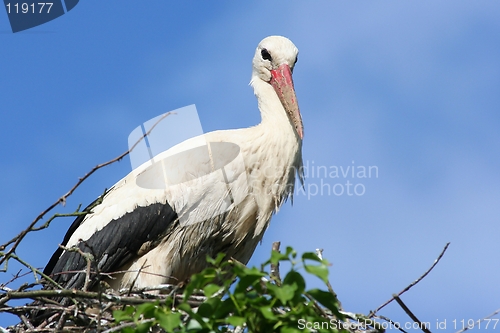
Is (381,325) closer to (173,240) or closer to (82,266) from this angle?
(173,240)

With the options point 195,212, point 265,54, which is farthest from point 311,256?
point 265,54

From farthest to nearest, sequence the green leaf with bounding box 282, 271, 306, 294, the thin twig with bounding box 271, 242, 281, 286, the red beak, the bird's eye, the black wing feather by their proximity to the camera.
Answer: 1. the bird's eye
2. the red beak
3. the black wing feather
4. the thin twig with bounding box 271, 242, 281, 286
5. the green leaf with bounding box 282, 271, 306, 294

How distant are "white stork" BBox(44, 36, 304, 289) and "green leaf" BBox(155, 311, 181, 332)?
2.05m

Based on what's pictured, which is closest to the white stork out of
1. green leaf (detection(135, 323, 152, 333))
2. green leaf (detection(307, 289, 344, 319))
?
Result: green leaf (detection(135, 323, 152, 333))

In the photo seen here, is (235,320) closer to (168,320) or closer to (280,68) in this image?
(168,320)

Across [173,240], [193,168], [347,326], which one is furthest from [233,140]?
[347,326]

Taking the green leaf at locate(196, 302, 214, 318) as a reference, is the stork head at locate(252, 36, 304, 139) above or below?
above

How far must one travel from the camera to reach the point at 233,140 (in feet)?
16.2

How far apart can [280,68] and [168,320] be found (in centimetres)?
294

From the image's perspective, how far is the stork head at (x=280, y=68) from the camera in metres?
5.02

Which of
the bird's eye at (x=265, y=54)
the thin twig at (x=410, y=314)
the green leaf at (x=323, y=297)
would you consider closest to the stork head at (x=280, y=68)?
the bird's eye at (x=265, y=54)

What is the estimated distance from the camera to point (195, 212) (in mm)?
4746

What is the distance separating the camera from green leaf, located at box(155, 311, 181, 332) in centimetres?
247

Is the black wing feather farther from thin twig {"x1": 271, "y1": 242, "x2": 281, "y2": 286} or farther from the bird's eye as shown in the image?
thin twig {"x1": 271, "y1": 242, "x2": 281, "y2": 286}
